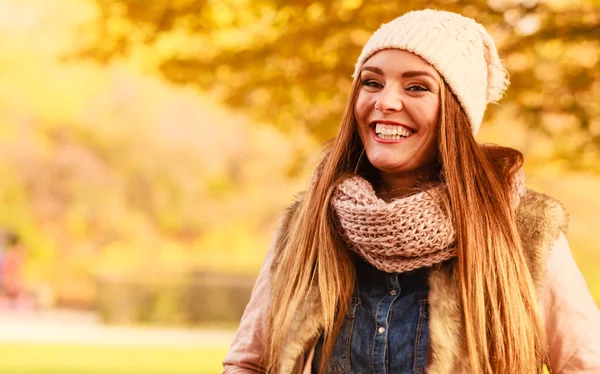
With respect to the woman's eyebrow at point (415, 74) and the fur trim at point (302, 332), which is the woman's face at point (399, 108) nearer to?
the woman's eyebrow at point (415, 74)

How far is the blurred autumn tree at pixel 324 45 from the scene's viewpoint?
5930mm

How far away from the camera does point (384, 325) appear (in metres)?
2.29

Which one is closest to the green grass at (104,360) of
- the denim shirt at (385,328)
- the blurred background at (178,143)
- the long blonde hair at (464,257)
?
the blurred background at (178,143)

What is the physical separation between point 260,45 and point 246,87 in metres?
0.64

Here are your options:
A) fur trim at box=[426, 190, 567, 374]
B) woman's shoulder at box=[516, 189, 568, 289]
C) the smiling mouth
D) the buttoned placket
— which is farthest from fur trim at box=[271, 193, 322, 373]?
woman's shoulder at box=[516, 189, 568, 289]

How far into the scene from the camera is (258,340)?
251cm

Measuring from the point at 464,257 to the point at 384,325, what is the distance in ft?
0.82

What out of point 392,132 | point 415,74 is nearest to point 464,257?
point 392,132

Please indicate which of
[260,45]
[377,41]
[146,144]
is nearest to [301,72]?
[260,45]

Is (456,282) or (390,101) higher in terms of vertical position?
(390,101)

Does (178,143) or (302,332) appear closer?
(302,332)

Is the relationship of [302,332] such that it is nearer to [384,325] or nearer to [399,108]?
[384,325]

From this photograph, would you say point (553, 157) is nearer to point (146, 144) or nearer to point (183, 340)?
point (183, 340)

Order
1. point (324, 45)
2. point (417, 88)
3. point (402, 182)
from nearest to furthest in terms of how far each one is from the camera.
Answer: point (417, 88), point (402, 182), point (324, 45)
